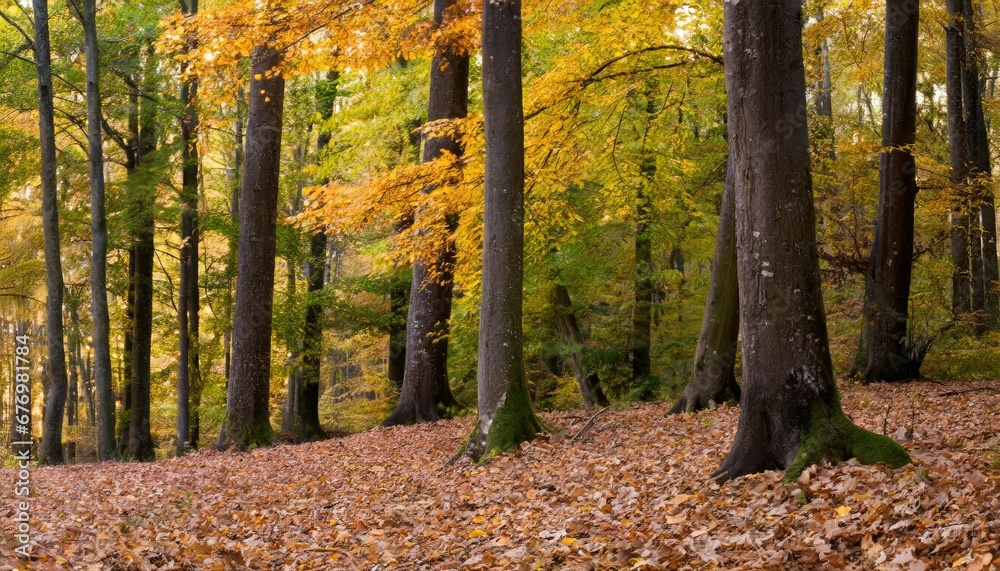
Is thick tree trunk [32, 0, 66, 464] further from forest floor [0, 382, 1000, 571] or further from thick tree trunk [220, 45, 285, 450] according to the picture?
forest floor [0, 382, 1000, 571]

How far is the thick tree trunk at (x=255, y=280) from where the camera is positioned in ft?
40.0

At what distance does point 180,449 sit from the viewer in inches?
647

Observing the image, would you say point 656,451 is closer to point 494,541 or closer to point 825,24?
point 494,541

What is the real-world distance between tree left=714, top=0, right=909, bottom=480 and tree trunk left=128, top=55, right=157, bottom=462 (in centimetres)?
1327

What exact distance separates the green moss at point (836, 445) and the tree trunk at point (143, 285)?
1398 cm

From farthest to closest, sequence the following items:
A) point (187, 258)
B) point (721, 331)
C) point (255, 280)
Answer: point (187, 258), point (255, 280), point (721, 331)

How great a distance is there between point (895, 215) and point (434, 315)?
7470mm

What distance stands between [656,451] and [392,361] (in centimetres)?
1272

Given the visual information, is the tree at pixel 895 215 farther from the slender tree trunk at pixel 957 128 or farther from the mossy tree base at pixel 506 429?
the mossy tree base at pixel 506 429

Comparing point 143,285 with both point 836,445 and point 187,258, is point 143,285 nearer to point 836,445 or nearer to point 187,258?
point 187,258

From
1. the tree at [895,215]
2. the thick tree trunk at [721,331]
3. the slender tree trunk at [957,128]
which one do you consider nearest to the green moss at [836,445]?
the thick tree trunk at [721,331]

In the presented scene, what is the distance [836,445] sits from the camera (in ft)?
17.0

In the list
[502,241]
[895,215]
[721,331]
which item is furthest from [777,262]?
[895,215]

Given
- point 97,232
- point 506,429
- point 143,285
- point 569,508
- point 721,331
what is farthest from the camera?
point 143,285
